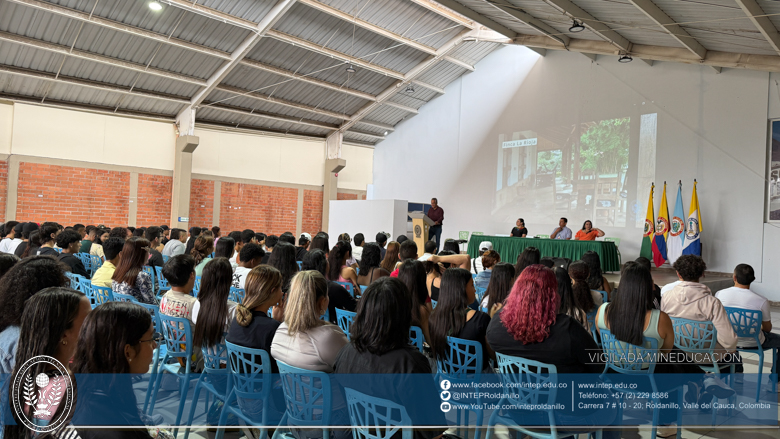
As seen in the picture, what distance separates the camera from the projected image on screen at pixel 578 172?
9992 millimetres

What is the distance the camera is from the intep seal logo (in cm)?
113

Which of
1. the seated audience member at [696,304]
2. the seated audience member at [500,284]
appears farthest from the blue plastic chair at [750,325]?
the seated audience member at [500,284]

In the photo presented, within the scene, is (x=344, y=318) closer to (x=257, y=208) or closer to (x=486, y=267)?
(x=486, y=267)

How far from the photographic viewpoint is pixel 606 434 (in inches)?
91.7

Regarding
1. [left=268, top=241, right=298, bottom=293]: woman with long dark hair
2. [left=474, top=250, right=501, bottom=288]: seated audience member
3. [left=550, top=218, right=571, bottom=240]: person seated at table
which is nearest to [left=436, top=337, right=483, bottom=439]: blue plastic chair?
[left=268, top=241, right=298, bottom=293]: woman with long dark hair

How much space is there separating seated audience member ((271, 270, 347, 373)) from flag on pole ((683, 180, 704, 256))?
8774 millimetres

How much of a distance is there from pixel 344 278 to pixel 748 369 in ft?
12.3

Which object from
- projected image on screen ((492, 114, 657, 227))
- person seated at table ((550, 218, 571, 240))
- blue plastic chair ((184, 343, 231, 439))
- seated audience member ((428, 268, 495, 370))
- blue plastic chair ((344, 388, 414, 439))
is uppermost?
projected image on screen ((492, 114, 657, 227))

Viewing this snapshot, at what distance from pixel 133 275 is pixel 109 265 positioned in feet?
1.69

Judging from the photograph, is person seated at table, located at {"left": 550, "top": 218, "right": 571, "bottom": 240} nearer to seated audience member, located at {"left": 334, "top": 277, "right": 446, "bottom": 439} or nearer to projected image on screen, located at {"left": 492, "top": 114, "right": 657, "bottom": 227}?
projected image on screen, located at {"left": 492, "top": 114, "right": 657, "bottom": 227}

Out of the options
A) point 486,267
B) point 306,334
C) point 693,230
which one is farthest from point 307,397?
point 693,230

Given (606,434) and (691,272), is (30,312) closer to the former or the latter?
(606,434)

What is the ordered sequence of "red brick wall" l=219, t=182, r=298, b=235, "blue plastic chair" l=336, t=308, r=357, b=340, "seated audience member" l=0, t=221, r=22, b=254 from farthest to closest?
"red brick wall" l=219, t=182, r=298, b=235 < "seated audience member" l=0, t=221, r=22, b=254 < "blue plastic chair" l=336, t=308, r=357, b=340

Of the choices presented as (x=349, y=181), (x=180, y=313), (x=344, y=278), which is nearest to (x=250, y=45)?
(x=349, y=181)
